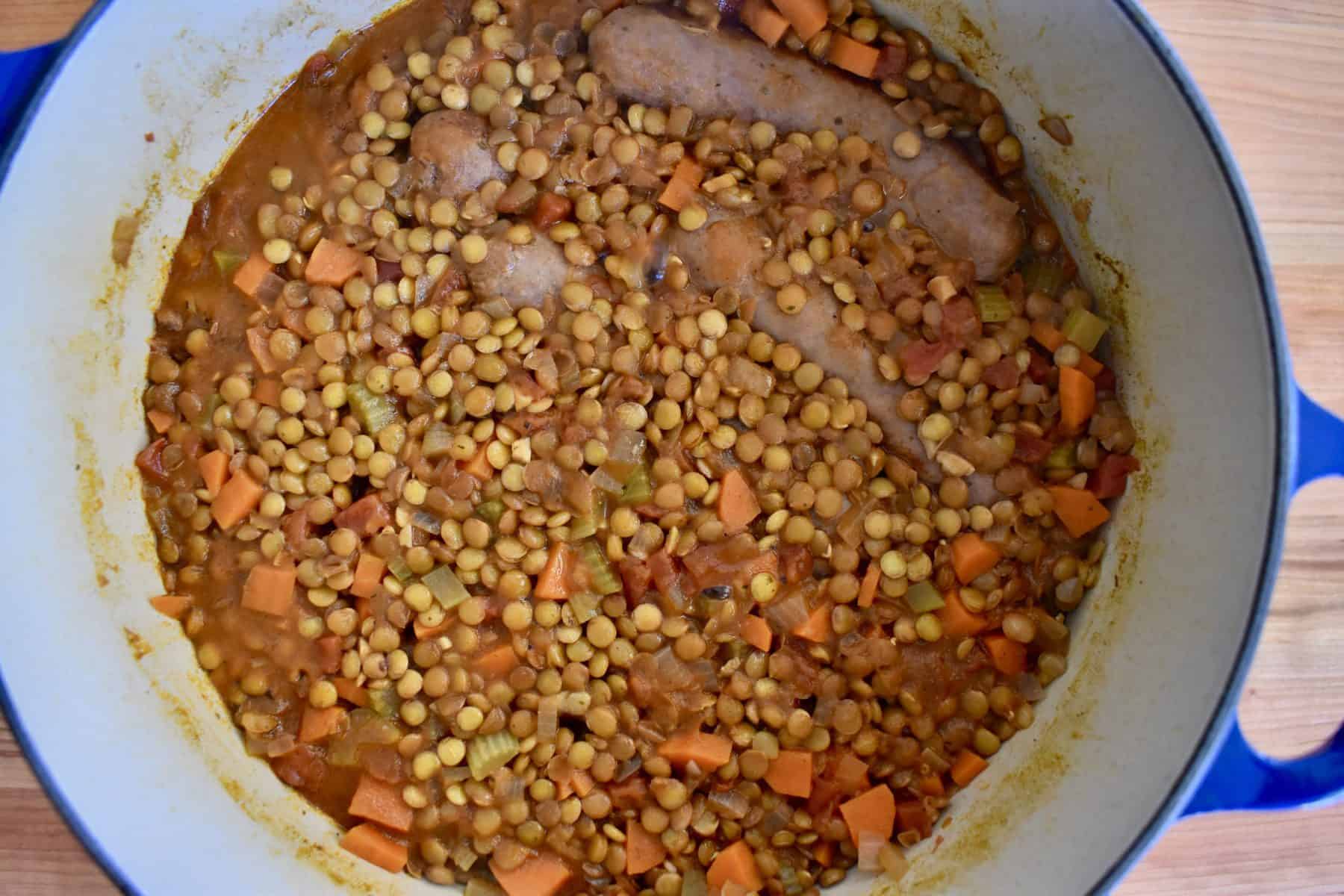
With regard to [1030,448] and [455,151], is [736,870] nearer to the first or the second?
[1030,448]

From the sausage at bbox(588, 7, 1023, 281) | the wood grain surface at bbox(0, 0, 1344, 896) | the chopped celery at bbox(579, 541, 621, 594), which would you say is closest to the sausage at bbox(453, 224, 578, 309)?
the sausage at bbox(588, 7, 1023, 281)

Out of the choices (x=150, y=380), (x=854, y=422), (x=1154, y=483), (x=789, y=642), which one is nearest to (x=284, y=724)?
(x=150, y=380)

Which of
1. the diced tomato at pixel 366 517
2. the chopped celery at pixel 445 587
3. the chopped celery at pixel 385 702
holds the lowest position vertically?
the chopped celery at pixel 385 702

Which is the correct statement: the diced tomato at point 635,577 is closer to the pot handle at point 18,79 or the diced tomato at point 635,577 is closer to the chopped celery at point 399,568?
the chopped celery at point 399,568

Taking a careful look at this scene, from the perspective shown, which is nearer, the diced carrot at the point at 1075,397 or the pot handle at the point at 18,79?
the pot handle at the point at 18,79

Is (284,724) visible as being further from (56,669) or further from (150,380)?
(150,380)

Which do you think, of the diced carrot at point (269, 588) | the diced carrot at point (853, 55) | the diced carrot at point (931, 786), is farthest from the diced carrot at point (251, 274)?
the diced carrot at point (931, 786)

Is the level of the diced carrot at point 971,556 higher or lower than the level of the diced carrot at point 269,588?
higher
